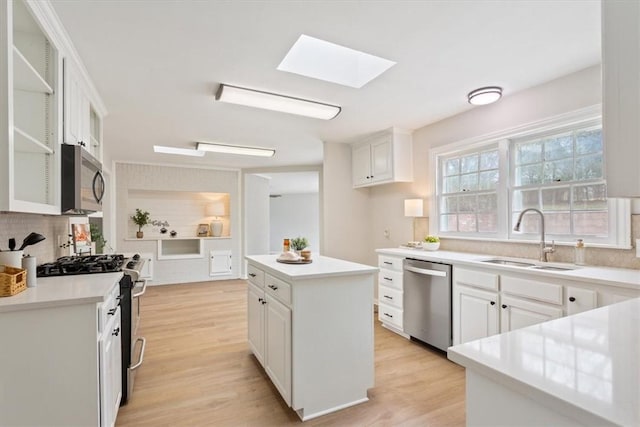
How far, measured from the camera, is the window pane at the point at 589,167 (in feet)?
8.14

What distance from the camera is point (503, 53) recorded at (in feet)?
7.23

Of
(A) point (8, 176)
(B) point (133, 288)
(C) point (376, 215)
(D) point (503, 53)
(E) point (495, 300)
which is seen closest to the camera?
(A) point (8, 176)

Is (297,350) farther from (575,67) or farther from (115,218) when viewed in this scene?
(115,218)

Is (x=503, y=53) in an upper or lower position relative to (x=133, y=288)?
upper

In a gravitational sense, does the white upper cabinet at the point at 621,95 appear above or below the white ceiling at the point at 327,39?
below

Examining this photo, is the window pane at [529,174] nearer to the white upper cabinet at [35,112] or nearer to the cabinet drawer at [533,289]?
the cabinet drawer at [533,289]

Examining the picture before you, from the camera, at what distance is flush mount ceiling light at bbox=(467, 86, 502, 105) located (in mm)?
2756

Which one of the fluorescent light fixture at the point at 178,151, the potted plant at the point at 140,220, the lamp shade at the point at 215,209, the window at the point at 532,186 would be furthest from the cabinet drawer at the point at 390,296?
the potted plant at the point at 140,220

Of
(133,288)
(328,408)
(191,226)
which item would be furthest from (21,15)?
(191,226)

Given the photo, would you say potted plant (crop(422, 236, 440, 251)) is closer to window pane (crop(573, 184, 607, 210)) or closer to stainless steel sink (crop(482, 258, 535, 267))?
stainless steel sink (crop(482, 258, 535, 267))

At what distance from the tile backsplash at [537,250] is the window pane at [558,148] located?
2.39 feet

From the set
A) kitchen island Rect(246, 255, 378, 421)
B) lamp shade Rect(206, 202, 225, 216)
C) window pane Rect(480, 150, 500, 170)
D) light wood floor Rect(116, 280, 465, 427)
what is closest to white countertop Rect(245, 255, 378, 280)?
kitchen island Rect(246, 255, 378, 421)

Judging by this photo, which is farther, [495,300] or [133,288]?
[495,300]

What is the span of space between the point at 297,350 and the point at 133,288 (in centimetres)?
135
